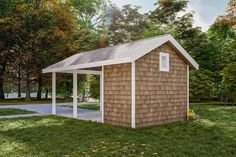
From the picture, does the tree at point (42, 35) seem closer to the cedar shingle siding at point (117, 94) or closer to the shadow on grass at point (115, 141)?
the cedar shingle siding at point (117, 94)

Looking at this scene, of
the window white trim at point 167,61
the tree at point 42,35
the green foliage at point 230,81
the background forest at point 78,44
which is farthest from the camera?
the tree at point 42,35

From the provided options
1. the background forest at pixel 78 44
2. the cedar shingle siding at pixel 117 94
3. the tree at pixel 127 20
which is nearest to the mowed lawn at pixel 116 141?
the cedar shingle siding at pixel 117 94

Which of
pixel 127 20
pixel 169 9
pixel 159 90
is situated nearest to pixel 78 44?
pixel 169 9

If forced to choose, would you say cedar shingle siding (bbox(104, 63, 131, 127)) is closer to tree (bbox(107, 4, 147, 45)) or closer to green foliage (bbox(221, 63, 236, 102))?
green foliage (bbox(221, 63, 236, 102))

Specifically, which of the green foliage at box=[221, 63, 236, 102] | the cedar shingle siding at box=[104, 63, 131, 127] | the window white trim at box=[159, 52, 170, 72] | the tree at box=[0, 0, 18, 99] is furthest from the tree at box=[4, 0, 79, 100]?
the window white trim at box=[159, 52, 170, 72]

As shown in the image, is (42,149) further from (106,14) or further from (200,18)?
(106,14)

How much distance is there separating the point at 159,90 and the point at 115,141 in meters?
3.53

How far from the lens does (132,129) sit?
8156 millimetres

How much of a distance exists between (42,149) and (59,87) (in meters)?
21.4

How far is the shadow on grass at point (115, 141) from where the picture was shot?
540cm

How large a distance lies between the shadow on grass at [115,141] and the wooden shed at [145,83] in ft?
2.33

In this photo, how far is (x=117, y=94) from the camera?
9133 mm

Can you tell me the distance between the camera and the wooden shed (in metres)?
8.55

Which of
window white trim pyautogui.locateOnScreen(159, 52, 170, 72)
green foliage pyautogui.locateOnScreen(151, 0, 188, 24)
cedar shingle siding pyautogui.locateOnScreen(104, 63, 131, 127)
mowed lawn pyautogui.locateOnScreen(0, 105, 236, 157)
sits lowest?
mowed lawn pyautogui.locateOnScreen(0, 105, 236, 157)
